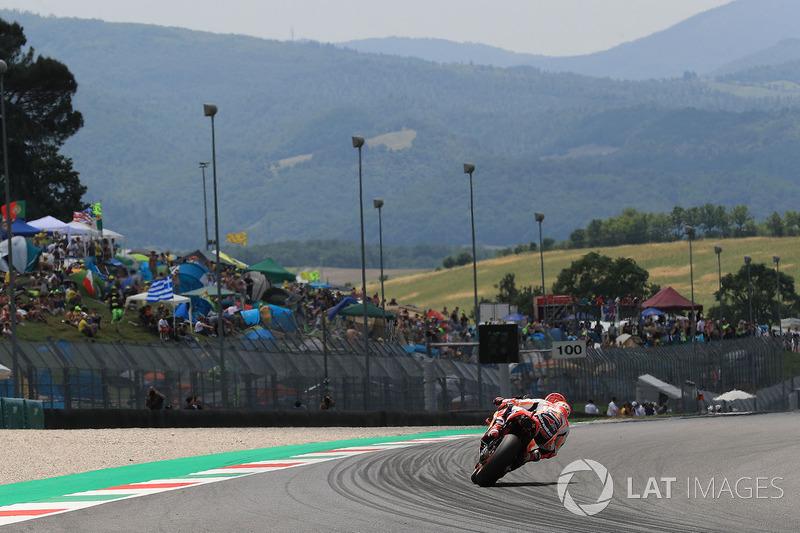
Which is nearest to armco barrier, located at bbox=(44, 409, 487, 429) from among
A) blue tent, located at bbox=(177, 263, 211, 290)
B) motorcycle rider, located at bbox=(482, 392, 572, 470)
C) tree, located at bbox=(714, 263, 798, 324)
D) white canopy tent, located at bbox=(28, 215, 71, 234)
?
motorcycle rider, located at bbox=(482, 392, 572, 470)

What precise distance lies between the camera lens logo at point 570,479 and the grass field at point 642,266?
125050 mm

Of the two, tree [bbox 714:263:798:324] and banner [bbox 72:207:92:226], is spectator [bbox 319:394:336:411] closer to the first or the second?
banner [bbox 72:207:92:226]

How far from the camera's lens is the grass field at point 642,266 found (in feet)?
479

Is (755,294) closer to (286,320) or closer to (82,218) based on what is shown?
(82,218)

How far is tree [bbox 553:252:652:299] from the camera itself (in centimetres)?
10875

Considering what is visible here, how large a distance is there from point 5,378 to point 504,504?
1581 centimetres

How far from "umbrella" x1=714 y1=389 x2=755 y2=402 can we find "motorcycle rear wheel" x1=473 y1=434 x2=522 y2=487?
32.8 metres

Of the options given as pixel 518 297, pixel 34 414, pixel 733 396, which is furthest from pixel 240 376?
pixel 518 297

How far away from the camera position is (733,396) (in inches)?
1748

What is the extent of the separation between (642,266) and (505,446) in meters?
Answer: 150

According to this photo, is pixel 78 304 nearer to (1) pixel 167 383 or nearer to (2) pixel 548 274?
(1) pixel 167 383

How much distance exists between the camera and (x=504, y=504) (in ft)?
36.2

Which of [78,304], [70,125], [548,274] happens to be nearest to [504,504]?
[78,304]

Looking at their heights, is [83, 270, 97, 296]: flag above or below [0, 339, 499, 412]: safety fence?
above
